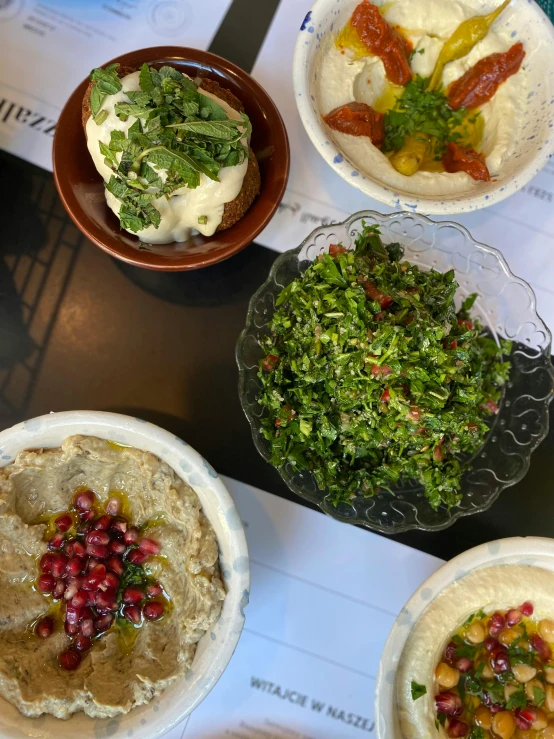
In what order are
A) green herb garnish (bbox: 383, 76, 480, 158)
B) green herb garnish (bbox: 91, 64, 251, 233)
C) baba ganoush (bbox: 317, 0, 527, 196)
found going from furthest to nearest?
green herb garnish (bbox: 383, 76, 480, 158) < baba ganoush (bbox: 317, 0, 527, 196) < green herb garnish (bbox: 91, 64, 251, 233)

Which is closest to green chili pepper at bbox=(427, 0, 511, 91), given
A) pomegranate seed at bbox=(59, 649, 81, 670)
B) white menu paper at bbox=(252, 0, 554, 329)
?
white menu paper at bbox=(252, 0, 554, 329)

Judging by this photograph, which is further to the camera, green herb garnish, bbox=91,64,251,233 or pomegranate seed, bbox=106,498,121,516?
pomegranate seed, bbox=106,498,121,516

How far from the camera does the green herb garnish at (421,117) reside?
70.6 inches

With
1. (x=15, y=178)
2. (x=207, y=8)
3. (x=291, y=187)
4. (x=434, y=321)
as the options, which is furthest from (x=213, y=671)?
(x=207, y=8)

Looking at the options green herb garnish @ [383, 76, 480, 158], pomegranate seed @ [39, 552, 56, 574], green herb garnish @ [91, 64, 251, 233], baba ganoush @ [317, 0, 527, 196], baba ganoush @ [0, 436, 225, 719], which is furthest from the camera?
green herb garnish @ [383, 76, 480, 158]

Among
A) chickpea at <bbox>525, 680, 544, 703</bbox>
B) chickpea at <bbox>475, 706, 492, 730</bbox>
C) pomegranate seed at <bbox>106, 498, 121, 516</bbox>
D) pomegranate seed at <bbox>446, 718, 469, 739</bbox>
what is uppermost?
chickpea at <bbox>525, 680, 544, 703</bbox>

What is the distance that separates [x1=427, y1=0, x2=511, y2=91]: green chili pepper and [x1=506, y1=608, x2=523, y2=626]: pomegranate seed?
65.7 inches

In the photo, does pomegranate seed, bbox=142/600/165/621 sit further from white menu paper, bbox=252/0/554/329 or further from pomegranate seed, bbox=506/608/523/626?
white menu paper, bbox=252/0/554/329

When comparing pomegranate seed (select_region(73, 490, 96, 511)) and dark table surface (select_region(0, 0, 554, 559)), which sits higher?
dark table surface (select_region(0, 0, 554, 559))

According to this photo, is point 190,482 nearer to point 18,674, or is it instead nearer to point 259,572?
point 259,572

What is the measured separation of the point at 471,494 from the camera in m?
1.64

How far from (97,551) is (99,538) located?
0.12ft

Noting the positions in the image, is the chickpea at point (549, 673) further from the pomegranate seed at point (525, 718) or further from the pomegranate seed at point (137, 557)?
the pomegranate seed at point (137, 557)

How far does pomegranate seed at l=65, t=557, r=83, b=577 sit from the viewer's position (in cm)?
155
